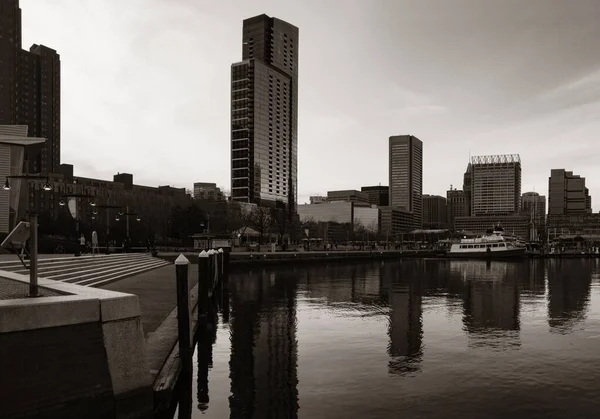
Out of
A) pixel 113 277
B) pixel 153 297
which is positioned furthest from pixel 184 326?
pixel 113 277

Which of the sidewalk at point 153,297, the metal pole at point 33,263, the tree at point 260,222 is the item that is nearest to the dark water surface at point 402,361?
the sidewalk at point 153,297

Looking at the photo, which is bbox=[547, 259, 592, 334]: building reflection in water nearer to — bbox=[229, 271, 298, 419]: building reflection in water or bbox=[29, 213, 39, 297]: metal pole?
bbox=[229, 271, 298, 419]: building reflection in water

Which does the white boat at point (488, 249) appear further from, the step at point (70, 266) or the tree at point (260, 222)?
the step at point (70, 266)

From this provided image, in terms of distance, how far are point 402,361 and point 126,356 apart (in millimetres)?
10856

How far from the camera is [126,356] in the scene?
10.2 meters

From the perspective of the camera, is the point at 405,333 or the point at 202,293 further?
the point at 202,293

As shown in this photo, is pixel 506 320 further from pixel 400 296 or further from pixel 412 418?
pixel 412 418

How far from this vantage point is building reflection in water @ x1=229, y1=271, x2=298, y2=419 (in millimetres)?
13195

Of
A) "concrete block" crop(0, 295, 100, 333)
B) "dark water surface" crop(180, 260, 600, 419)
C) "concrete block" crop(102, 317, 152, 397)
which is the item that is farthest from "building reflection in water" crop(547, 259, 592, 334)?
"concrete block" crop(0, 295, 100, 333)

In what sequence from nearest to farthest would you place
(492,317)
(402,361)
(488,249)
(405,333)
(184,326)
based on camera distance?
(184,326), (402,361), (405,333), (492,317), (488,249)

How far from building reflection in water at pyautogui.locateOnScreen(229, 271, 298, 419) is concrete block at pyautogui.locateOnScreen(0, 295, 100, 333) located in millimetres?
5126

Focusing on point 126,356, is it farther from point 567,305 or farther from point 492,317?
point 567,305

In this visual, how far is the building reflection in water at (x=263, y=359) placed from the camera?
1320cm

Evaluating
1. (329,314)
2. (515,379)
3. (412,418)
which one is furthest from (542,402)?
(329,314)
